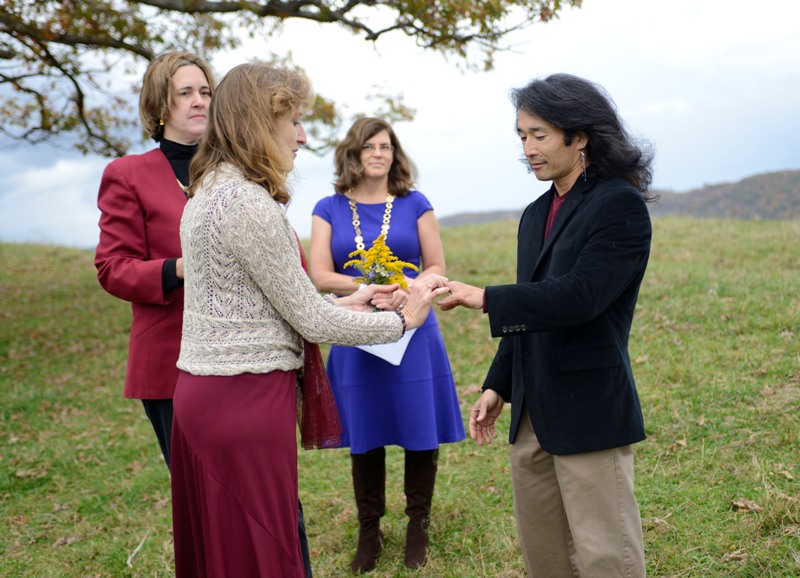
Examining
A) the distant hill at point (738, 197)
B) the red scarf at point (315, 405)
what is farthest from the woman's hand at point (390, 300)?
the distant hill at point (738, 197)

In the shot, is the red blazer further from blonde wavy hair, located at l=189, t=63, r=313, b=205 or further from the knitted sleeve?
the knitted sleeve

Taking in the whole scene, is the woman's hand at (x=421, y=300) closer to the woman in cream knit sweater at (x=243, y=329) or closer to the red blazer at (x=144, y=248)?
the woman in cream knit sweater at (x=243, y=329)

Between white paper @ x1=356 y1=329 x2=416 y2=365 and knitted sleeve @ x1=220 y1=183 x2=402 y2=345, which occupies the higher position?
knitted sleeve @ x1=220 y1=183 x2=402 y2=345

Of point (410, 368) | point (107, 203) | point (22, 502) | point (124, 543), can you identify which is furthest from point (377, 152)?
point (22, 502)

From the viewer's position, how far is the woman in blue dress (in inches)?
173

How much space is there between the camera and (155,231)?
3.46 metres

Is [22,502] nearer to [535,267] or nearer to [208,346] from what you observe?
[208,346]

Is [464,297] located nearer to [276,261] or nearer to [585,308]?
[585,308]

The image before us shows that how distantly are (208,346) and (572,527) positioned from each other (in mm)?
1468

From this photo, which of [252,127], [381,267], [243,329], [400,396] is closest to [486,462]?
[400,396]

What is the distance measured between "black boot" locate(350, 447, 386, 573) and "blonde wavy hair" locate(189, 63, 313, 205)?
2242mm

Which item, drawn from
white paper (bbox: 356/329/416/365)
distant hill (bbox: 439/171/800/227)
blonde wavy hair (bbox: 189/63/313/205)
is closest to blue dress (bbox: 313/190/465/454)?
white paper (bbox: 356/329/416/365)

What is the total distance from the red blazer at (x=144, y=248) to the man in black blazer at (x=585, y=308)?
→ 133 centimetres

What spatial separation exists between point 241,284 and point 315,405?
0.65m
